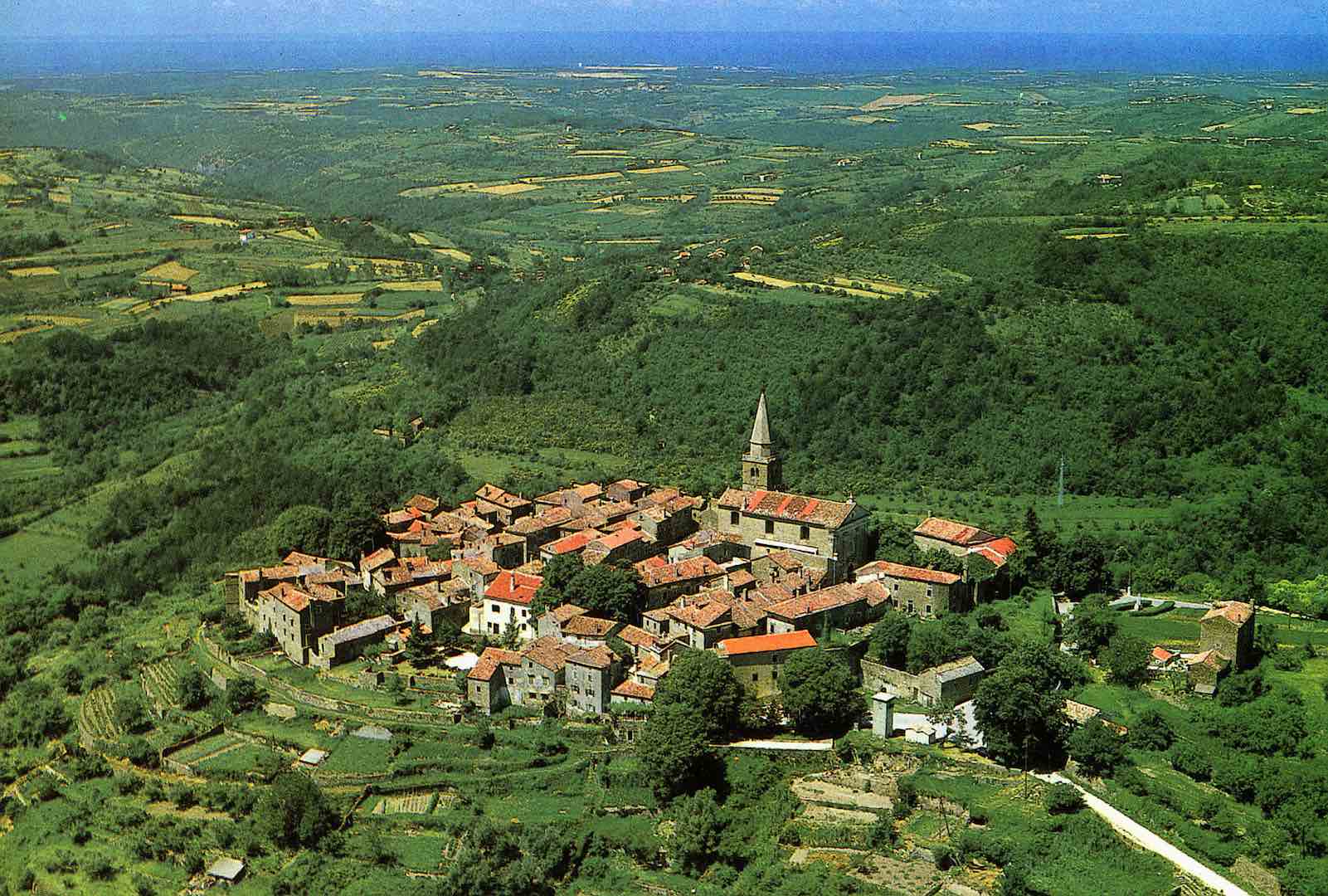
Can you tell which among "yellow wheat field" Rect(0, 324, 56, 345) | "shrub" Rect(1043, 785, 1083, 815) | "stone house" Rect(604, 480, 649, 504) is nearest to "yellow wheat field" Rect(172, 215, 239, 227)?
"yellow wheat field" Rect(0, 324, 56, 345)

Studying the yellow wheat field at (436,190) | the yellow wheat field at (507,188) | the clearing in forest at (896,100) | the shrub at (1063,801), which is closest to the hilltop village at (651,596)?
the shrub at (1063,801)

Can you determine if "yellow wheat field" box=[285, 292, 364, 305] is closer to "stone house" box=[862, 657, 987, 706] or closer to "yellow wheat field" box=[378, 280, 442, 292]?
"yellow wheat field" box=[378, 280, 442, 292]

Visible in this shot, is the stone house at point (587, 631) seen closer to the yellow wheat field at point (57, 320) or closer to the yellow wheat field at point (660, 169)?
the yellow wheat field at point (57, 320)

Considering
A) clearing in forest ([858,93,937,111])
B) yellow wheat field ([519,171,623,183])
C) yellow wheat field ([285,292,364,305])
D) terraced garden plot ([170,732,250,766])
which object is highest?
clearing in forest ([858,93,937,111])

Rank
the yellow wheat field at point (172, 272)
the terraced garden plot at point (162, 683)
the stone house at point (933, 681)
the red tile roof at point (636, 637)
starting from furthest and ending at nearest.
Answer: the yellow wheat field at point (172, 272)
the terraced garden plot at point (162, 683)
the red tile roof at point (636, 637)
the stone house at point (933, 681)

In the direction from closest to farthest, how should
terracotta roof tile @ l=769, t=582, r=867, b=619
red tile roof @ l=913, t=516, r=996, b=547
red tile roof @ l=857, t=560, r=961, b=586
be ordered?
terracotta roof tile @ l=769, t=582, r=867, b=619, red tile roof @ l=857, t=560, r=961, b=586, red tile roof @ l=913, t=516, r=996, b=547

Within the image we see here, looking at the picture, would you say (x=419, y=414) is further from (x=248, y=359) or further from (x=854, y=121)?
(x=854, y=121)

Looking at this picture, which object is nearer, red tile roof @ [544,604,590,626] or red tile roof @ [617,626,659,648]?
red tile roof @ [617,626,659,648]
